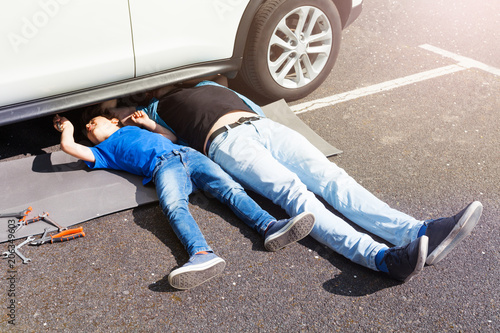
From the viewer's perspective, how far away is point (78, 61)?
3.40m

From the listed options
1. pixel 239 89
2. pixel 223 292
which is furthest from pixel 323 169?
pixel 239 89

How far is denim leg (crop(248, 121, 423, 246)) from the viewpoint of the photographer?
9.62ft

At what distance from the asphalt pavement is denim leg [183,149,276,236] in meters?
0.12

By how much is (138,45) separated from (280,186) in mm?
1429

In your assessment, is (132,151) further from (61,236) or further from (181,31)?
(181,31)

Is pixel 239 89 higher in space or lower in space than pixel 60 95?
lower

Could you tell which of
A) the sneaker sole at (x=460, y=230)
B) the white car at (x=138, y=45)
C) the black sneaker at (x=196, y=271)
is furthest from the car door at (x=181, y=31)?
the sneaker sole at (x=460, y=230)

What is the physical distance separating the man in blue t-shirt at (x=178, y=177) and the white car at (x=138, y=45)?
28 centimetres

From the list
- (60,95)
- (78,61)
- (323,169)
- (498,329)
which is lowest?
(498,329)

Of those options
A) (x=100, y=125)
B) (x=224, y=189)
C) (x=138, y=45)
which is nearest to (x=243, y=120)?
(x=224, y=189)

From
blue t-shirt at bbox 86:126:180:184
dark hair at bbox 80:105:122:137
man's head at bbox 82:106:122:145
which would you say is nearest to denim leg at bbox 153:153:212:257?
blue t-shirt at bbox 86:126:180:184

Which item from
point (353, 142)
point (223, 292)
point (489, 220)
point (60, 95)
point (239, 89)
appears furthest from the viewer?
point (239, 89)

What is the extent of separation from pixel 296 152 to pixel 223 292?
3.60 feet

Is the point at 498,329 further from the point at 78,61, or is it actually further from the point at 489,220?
the point at 78,61
